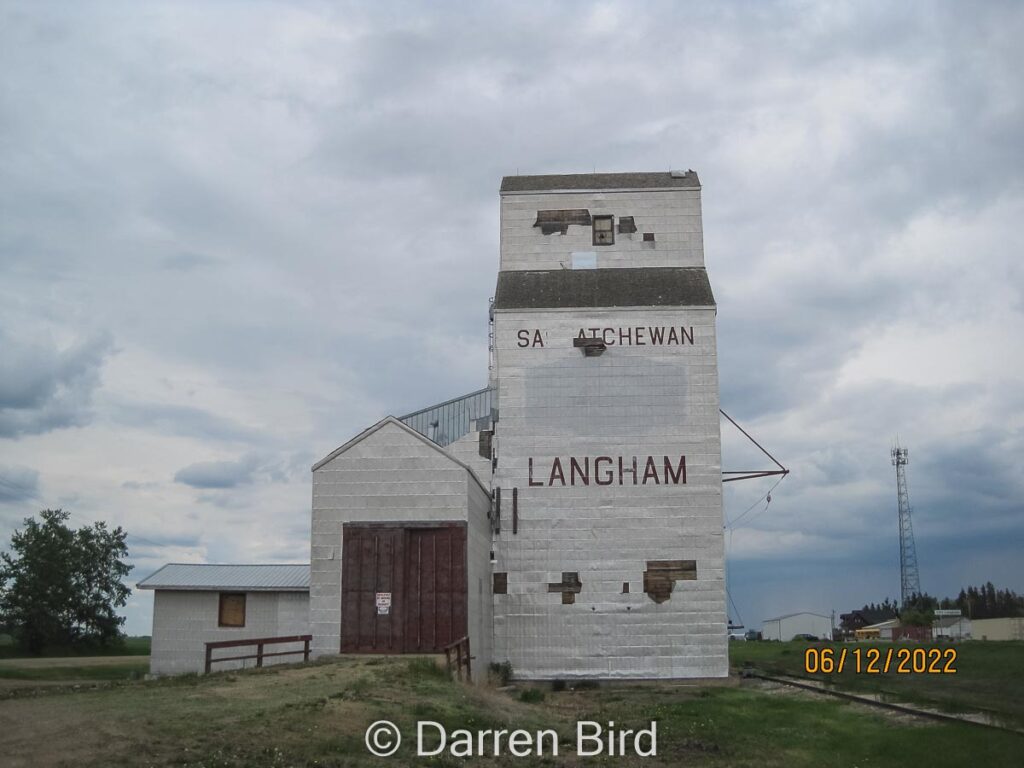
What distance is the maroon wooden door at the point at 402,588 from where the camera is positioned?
87.1 feet

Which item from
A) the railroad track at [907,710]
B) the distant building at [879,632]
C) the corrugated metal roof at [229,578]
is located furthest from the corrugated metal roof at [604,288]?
the distant building at [879,632]

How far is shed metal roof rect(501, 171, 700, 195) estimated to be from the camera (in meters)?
37.5

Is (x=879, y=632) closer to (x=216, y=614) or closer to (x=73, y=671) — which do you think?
(x=73, y=671)

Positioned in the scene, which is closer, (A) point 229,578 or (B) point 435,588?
(B) point 435,588

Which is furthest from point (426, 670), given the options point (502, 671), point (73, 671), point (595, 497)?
point (73, 671)

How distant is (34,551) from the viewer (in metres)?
55.4

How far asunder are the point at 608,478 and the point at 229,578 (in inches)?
532

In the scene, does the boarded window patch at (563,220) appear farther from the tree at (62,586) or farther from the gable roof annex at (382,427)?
the tree at (62,586)

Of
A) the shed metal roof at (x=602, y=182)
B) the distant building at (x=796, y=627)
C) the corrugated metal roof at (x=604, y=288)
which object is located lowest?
the distant building at (x=796, y=627)

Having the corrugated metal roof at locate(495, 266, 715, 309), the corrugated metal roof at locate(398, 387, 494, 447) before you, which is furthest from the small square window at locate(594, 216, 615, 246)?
the corrugated metal roof at locate(398, 387, 494, 447)

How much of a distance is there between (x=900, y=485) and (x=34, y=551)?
2990 inches

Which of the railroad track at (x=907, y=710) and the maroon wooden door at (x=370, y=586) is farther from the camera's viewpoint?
the maroon wooden door at (x=370, y=586)
